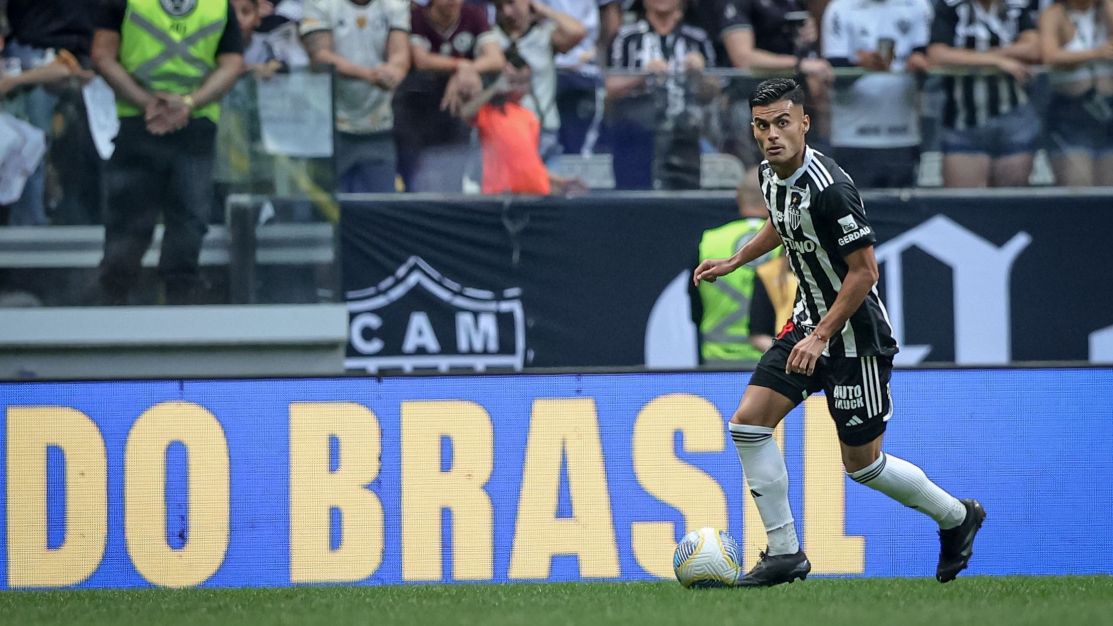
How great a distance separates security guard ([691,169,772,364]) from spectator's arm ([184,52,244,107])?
3.13 m

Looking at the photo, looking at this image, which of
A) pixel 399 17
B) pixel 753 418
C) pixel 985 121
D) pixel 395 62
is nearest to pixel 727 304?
pixel 985 121

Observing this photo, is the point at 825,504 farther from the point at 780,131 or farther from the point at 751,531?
the point at 780,131

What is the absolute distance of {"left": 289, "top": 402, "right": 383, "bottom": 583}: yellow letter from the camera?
25.2 ft

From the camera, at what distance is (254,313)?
996cm

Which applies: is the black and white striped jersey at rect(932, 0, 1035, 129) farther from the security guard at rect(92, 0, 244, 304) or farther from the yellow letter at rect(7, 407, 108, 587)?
the yellow letter at rect(7, 407, 108, 587)

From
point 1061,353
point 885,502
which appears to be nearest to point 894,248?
point 1061,353

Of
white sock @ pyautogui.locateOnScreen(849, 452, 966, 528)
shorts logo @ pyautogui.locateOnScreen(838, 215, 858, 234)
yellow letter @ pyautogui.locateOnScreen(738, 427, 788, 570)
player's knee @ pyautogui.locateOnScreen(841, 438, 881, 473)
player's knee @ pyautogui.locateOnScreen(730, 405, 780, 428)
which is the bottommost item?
yellow letter @ pyautogui.locateOnScreen(738, 427, 788, 570)

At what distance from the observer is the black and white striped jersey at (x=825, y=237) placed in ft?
19.6

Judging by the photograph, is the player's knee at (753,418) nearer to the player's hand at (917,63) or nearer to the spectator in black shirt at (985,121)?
the spectator in black shirt at (985,121)

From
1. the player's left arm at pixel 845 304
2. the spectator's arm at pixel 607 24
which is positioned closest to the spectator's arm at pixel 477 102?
the spectator's arm at pixel 607 24

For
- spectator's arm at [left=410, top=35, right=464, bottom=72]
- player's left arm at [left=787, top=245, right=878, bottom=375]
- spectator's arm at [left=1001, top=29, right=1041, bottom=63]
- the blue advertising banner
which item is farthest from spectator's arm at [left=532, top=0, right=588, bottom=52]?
player's left arm at [left=787, top=245, right=878, bottom=375]

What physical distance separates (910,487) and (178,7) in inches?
229

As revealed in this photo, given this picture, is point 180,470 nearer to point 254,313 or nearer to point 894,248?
point 254,313

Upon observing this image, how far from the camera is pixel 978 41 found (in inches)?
436
